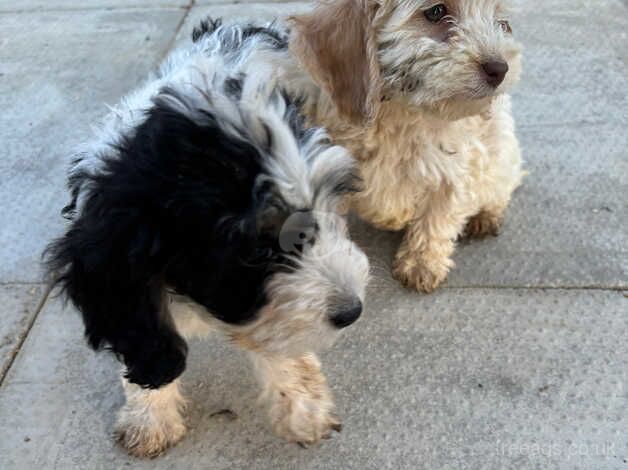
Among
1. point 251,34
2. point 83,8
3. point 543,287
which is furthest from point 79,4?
point 543,287

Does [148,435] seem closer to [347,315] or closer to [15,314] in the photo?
[15,314]

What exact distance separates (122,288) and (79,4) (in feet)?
16.2

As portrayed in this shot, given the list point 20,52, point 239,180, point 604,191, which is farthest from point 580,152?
point 20,52

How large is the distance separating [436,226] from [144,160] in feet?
6.07

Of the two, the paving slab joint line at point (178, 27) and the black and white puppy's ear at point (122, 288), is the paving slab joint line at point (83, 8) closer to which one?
the paving slab joint line at point (178, 27)

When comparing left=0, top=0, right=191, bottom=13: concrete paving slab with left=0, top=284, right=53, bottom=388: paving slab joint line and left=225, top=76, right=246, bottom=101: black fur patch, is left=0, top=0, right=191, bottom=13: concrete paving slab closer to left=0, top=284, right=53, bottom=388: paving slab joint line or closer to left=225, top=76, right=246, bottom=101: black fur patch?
left=0, top=284, right=53, bottom=388: paving slab joint line

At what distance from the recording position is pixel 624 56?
15.3ft

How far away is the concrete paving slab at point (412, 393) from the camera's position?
8.81ft

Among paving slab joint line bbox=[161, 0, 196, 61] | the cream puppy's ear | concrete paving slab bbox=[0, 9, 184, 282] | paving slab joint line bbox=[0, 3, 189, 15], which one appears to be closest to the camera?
the cream puppy's ear

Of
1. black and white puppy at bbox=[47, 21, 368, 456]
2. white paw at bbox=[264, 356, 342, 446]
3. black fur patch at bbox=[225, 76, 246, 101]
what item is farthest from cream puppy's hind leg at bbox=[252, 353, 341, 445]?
black fur patch at bbox=[225, 76, 246, 101]

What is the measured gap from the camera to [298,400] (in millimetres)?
2658

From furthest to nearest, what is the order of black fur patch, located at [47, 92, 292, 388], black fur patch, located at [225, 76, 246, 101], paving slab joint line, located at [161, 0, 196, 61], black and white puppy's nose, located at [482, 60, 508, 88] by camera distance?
paving slab joint line, located at [161, 0, 196, 61] → black and white puppy's nose, located at [482, 60, 508, 88] → black fur patch, located at [225, 76, 246, 101] → black fur patch, located at [47, 92, 292, 388]

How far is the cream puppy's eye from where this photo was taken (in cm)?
254

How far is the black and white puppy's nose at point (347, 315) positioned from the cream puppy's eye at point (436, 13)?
1.29m
